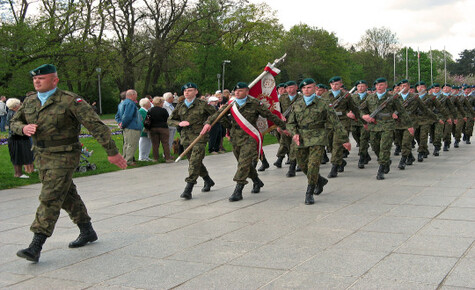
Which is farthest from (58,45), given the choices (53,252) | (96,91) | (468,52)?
(468,52)

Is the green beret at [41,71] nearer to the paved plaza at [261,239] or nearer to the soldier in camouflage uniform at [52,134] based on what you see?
the soldier in camouflage uniform at [52,134]

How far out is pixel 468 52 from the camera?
126875mm

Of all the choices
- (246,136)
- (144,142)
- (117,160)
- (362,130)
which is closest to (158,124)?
(144,142)

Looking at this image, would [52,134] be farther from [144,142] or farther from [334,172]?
[144,142]

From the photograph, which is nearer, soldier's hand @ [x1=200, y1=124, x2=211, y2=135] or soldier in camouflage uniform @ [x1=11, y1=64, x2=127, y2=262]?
soldier in camouflage uniform @ [x1=11, y1=64, x2=127, y2=262]

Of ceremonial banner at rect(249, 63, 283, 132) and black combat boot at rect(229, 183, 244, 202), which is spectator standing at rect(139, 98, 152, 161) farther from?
black combat boot at rect(229, 183, 244, 202)

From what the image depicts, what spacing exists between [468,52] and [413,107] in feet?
403

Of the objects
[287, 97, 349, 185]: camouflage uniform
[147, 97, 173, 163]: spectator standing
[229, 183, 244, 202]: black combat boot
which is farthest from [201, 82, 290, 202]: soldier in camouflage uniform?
[147, 97, 173, 163]: spectator standing

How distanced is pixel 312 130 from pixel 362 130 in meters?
4.97

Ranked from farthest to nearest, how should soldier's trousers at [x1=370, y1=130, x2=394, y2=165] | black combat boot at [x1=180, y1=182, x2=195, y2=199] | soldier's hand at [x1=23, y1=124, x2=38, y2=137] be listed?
1. soldier's trousers at [x1=370, y1=130, x2=394, y2=165]
2. black combat boot at [x1=180, y1=182, x2=195, y2=199]
3. soldier's hand at [x1=23, y1=124, x2=38, y2=137]

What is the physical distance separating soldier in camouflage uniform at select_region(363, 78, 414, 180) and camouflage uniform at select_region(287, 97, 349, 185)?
8.80ft

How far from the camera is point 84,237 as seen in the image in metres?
6.39

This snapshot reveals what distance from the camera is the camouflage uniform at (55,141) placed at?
19.5 ft

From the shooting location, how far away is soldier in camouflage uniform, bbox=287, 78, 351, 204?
8.86 m
